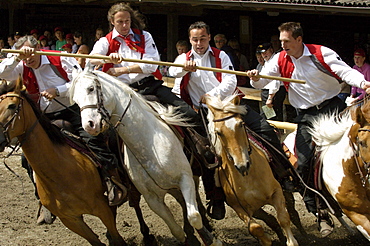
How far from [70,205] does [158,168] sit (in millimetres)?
950

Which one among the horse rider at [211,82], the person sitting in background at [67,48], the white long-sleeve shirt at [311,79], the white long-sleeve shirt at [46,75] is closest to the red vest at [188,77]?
the horse rider at [211,82]

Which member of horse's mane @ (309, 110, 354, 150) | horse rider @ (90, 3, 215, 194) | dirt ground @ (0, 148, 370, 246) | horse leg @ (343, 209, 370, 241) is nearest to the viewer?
horse leg @ (343, 209, 370, 241)

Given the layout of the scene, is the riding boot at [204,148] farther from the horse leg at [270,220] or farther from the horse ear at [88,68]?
the horse ear at [88,68]

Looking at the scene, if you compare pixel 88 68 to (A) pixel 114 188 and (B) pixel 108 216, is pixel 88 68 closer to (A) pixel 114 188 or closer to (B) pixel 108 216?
(A) pixel 114 188

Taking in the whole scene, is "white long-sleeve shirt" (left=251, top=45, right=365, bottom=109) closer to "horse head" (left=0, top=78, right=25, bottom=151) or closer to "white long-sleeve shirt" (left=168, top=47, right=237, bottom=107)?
"white long-sleeve shirt" (left=168, top=47, right=237, bottom=107)

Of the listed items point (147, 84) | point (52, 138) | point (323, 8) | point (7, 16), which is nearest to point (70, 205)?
point (52, 138)

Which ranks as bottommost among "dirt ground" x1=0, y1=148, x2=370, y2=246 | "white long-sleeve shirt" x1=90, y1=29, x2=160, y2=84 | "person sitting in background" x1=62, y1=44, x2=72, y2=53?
"dirt ground" x1=0, y1=148, x2=370, y2=246

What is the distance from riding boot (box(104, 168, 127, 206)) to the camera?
229 inches

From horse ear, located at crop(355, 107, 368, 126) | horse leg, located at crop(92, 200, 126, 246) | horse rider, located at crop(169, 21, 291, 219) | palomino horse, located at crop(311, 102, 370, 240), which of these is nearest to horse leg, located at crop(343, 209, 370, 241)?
palomino horse, located at crop(311, 102, 370, 240)

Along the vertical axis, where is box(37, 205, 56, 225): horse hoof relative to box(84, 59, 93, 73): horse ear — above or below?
below

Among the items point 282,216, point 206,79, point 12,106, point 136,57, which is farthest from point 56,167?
point 282,216

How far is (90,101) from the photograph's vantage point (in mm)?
5160

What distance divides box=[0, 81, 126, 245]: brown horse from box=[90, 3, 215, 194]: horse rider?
923 mm

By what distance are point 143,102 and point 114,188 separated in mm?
913
